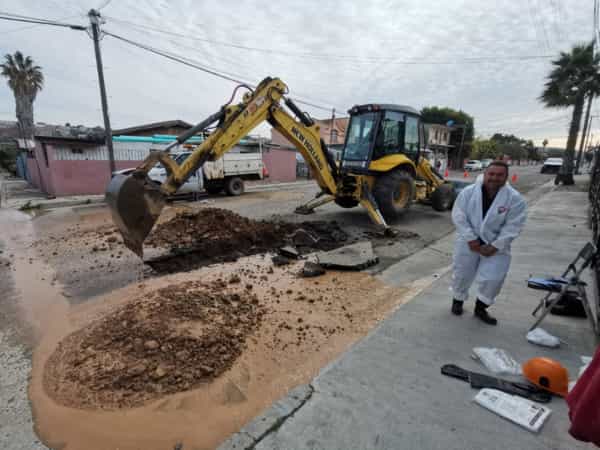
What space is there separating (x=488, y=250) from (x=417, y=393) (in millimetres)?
1520

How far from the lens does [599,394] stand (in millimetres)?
1081

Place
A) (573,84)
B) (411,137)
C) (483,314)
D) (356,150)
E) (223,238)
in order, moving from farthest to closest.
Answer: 1. (573,84)
2. (411,137)
3. (356,150)
4. (223,238)
5. (483,314)

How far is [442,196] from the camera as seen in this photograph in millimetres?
9359

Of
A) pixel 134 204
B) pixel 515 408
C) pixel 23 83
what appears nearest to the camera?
pixel 515 408

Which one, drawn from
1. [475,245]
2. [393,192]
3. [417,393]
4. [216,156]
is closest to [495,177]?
[475,245]

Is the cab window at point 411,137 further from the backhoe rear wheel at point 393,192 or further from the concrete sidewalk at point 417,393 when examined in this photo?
the concrete sidewalk at point 417,393

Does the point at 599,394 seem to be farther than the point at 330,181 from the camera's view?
No

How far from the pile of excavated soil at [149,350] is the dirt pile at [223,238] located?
168 centimetres

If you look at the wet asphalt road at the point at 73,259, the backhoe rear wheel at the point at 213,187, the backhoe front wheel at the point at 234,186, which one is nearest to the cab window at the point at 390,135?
the wet asphalt road at the point at 73,259

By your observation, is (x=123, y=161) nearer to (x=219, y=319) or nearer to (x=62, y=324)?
(x=62, y=324)

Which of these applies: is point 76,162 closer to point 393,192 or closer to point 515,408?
point 393,192

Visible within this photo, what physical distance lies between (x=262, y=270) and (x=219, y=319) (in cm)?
161

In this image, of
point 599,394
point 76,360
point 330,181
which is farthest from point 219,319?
point 330,181

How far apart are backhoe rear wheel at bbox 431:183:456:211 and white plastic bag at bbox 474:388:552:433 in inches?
321
